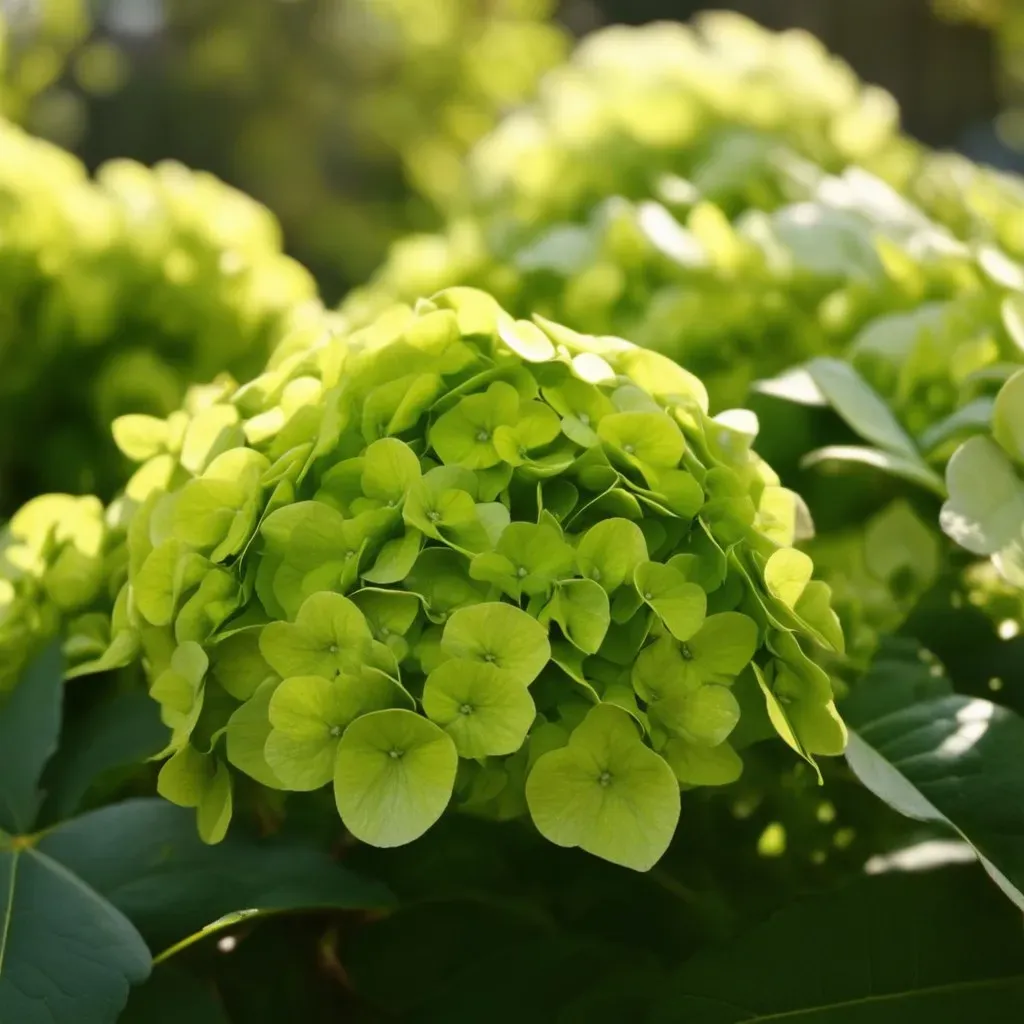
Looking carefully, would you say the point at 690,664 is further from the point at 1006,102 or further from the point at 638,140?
the point at 1006,102

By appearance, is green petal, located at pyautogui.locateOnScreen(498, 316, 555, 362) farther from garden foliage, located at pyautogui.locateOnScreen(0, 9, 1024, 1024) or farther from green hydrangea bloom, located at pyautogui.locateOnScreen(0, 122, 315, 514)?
green hydrangea bloom, located at pyautogui.locateOnScreen(0, 122, 315, 514)

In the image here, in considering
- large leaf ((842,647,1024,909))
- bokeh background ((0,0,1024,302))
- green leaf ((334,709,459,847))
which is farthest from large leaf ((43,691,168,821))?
bokeh background ((0,0,1024,302))

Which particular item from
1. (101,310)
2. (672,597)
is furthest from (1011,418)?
(101,310)

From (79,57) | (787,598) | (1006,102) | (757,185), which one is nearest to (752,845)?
(787,598)

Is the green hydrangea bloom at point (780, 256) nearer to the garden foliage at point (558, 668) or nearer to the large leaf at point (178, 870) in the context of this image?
the garden foliage at point (558, 668)

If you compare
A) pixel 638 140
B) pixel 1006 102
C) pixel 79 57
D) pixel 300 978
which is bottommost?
A: pixel 1006 102

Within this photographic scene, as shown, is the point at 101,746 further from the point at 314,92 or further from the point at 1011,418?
the point at 314,92
